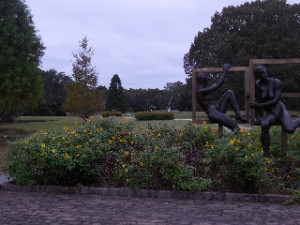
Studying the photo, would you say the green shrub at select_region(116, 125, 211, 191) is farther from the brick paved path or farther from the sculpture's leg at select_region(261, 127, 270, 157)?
the sculpture's leg at select_region(261, 127, 270, 157)

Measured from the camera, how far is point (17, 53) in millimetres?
21188

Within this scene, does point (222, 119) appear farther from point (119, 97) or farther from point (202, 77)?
point (119, 97)

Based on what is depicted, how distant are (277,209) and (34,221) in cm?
364

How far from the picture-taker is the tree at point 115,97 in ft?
183

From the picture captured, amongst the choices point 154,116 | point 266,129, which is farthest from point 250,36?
point 266,129

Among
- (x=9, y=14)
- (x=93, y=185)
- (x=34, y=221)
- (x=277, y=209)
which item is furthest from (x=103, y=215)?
(x=9, y=14)

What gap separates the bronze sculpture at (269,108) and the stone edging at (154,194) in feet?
6.73

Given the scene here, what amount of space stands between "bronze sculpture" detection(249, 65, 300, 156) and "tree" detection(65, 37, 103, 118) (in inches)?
1052

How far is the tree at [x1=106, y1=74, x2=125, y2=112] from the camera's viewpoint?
55750 millimetres

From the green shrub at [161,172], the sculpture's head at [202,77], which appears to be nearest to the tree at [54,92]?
the sculpture's head at [202,77]

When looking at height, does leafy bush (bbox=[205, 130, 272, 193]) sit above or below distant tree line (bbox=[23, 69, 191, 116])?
below

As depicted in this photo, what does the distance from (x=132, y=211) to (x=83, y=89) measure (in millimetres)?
29287

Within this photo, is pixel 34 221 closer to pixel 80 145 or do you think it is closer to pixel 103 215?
pixel 103 215

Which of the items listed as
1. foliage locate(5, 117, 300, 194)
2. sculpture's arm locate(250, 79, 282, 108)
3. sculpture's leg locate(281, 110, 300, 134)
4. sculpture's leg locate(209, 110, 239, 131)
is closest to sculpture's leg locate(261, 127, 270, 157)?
foliage locate(5, 117, 300, 194)
